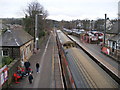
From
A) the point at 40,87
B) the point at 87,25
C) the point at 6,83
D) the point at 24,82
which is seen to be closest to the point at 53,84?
the point at 40,87

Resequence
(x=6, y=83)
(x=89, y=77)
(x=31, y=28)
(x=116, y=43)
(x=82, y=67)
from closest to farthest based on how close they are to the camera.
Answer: (x=89, y=77) → (x=82, y=67) → (x=6, y=83) → (x=116, y=43) → (x=31, y=28)

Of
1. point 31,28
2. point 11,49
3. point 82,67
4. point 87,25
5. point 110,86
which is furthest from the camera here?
point 87,25

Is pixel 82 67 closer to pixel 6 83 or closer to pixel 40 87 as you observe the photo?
pixel 40 87

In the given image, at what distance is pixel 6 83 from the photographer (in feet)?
34.9

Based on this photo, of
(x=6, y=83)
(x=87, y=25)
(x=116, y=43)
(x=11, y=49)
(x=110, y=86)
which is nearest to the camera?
(x=110, y=86)

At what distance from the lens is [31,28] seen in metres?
31.8

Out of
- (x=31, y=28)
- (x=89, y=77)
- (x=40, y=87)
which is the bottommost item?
(x=40, y=87)

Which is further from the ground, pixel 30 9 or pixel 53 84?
pixel 30 9

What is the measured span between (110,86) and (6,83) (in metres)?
7.52

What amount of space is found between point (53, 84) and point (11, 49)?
6.36 m

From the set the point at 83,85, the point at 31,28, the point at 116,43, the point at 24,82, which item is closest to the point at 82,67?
the point at 83,85

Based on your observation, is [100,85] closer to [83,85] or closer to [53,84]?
[83,85]

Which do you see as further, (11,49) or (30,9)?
(30,9)

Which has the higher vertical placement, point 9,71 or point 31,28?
point 31,28
